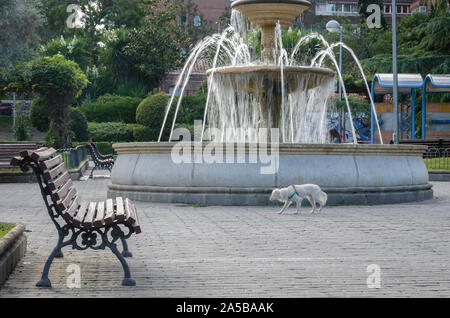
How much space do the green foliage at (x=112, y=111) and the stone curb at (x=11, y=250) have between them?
37.3m

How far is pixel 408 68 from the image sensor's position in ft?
129

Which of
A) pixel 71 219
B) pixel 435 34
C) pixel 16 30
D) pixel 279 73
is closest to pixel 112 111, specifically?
pixel 435 34

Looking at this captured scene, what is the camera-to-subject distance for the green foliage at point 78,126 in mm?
36438

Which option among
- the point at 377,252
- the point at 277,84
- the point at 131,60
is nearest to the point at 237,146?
the point at 277,84

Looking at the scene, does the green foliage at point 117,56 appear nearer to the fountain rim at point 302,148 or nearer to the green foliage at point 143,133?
the green foliage at point 143,133

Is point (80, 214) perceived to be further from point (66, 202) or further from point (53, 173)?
point (53, 173)

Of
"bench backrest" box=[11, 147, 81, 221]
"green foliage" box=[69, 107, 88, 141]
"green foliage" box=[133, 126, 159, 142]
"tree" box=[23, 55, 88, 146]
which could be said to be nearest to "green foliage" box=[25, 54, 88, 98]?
"tree" box=[23, 55, 88, 146]

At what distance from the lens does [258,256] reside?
22.2 ft

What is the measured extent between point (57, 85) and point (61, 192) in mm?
24217

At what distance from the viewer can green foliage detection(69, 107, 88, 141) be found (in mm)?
36438

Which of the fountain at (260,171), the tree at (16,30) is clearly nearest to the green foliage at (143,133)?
the tree at (16,30)

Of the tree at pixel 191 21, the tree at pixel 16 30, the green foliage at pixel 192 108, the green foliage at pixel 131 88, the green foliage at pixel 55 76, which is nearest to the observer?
the tree at pixel 16 30

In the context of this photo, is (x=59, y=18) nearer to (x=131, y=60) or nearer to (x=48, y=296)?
(x=131, y=60)

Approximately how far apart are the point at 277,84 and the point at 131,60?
126ft
